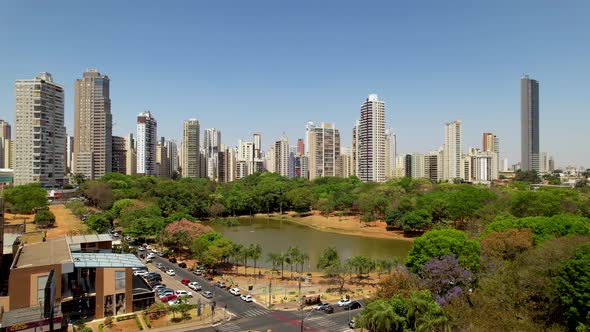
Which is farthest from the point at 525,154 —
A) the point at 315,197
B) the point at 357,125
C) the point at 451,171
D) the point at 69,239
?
the point at 69,239

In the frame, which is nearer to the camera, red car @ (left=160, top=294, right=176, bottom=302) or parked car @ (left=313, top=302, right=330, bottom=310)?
parked car @ (left=313, top=302, right=330, bottom=310)

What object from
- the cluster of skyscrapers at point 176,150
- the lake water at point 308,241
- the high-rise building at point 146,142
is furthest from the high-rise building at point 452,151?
the high-rise building at point 146,142

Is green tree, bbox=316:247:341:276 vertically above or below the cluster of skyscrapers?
below

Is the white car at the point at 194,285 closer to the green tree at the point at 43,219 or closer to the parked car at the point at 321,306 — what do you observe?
the parked car at the point at 321,306

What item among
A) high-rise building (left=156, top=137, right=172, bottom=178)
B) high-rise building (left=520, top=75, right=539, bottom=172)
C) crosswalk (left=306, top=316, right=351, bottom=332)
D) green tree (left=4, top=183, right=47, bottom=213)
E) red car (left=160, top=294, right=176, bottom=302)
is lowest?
crosswalk (left=306, top=316, right=351, bottom=332)

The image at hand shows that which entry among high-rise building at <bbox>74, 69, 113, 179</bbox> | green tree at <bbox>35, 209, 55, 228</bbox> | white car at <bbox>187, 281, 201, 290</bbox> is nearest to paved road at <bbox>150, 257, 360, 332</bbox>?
white car at <bbox>187, 281, 201, 290</bbox>

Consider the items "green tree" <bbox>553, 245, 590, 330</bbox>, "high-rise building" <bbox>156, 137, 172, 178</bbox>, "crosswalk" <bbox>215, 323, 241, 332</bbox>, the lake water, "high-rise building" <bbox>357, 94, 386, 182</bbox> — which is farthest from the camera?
"high-rise building" <bbox>156, 137, 172, 178</bbox>

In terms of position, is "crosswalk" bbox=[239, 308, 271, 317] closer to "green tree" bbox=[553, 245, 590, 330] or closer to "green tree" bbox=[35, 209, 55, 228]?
"green tree" bbox=[553, 245, 590, 330]

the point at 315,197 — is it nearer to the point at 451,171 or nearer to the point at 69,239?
the point at 69,239

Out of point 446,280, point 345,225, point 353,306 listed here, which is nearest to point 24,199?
point 345,225
